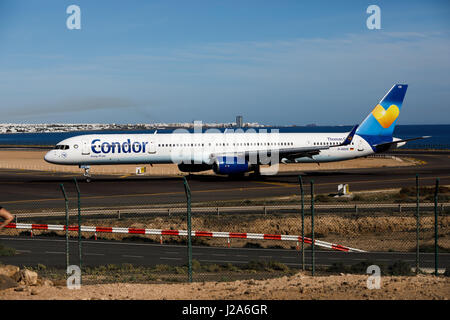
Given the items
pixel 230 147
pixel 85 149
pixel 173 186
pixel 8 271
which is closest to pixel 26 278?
pixel 8 271

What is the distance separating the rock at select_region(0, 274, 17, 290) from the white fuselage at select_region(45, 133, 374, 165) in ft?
108

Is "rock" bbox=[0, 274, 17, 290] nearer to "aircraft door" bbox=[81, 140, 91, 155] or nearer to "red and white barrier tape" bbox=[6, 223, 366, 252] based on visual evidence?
"red and white barrier tape" bbox=[6, 223, 366, 252]

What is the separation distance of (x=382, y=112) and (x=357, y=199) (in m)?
18.4

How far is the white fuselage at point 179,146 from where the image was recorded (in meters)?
45.9

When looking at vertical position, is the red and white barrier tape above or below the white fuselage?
below

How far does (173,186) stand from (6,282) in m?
31.5

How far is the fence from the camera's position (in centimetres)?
1827

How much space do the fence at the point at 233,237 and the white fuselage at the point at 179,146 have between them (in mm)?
8395

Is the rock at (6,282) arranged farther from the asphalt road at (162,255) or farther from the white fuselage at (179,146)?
the white fuselage at (179,146)

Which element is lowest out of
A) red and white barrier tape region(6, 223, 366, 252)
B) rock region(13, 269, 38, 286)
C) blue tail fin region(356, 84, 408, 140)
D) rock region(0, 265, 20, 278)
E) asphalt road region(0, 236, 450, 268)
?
asphalt road region(0, 236, 450, 268)

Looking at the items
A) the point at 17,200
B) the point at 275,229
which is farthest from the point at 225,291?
the point at 17,200

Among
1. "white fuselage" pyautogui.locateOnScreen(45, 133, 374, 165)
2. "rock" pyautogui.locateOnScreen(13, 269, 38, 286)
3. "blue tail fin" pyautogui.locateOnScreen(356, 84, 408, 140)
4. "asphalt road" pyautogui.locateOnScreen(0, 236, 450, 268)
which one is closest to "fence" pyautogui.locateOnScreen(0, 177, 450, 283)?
"asphalt road" pyautogui.locateOnScreen(0, 236, 450, 268)

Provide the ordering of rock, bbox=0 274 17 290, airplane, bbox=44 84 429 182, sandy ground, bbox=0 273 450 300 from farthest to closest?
airplane, bbox=44 84 429 182 < rock, bbox=0 274 17 290 < sandy ground, bbox=0 273 450 300
